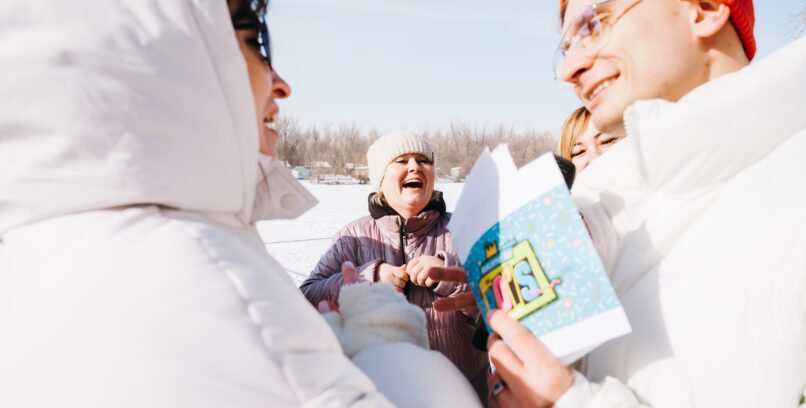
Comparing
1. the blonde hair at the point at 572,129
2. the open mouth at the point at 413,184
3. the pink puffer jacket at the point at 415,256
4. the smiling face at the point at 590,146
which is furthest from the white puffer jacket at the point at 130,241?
the blonde hair at the point at 572,129

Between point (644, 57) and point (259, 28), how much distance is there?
1000 millimetres

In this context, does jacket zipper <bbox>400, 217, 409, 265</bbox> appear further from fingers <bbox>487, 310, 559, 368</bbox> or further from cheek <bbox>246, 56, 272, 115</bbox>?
cheek <bbox>246, 56, 272, 115</bbox>

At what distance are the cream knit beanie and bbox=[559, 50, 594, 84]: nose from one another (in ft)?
5.35

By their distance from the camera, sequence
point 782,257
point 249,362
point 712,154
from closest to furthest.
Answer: point 249,362
point 782,257
point 712,154

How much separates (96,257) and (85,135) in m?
0.17

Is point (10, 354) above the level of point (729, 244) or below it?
below

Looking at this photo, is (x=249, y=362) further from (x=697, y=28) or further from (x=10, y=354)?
(x=697, y=28)

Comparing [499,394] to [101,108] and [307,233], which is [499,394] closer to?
[101,108]

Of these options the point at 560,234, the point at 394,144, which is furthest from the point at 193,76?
the point at 394,144

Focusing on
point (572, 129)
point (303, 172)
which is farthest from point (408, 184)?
point (303, 172)

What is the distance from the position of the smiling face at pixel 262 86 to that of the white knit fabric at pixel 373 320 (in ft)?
1.30

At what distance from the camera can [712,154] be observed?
3.08 feet

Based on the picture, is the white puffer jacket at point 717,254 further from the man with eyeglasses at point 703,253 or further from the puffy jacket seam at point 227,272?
the puffy jacket seam at point 227,272

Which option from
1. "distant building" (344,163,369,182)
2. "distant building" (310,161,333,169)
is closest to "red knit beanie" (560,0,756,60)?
"distant building" (344,163,369,182)
